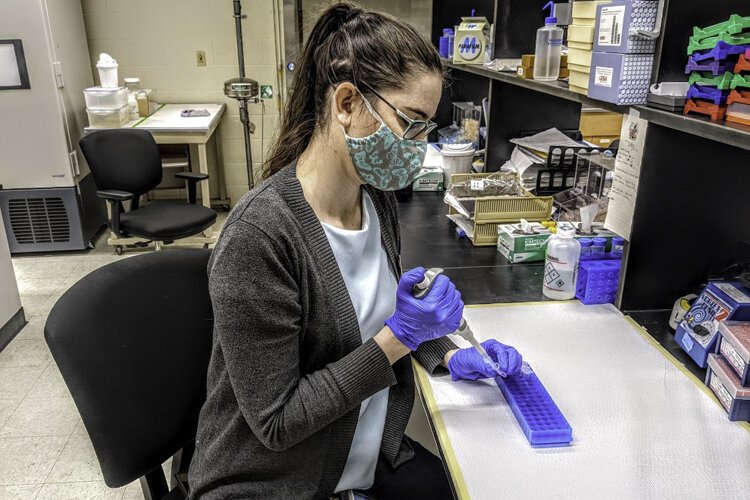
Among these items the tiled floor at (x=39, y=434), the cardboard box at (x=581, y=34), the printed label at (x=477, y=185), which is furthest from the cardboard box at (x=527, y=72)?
the tiled floor at (x=39, y=434)

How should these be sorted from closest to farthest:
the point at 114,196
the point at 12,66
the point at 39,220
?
the point at 114,196, the point at 12,66, the point at 39,220

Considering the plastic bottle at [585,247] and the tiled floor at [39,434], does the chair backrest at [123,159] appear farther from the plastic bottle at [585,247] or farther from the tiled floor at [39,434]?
the plastic bottle at [585,247]

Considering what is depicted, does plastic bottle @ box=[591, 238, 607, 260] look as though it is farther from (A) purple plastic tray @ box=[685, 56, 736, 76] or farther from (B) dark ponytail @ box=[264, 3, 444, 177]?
(B) dark ponytail @ box=[264, 3, 444, 177]

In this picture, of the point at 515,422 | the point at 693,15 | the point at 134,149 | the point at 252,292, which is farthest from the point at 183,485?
the point at 134,149

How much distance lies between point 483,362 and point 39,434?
73.5 inches

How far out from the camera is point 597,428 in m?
1.05

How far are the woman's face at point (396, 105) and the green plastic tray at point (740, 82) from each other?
0.52m

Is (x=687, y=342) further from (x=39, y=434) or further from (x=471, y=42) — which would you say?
(x=39, y=434)

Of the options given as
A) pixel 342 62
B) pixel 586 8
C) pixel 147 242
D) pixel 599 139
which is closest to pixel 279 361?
pixel 342 62

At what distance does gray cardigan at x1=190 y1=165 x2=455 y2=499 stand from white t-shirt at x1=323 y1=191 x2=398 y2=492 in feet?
0.19

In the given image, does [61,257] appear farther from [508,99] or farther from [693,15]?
[693,15]

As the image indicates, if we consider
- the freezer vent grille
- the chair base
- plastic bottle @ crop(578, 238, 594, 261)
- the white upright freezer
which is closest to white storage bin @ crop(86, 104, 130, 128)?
the white upright freezer

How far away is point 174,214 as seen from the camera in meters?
3.24

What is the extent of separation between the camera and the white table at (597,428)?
36.3 inches
